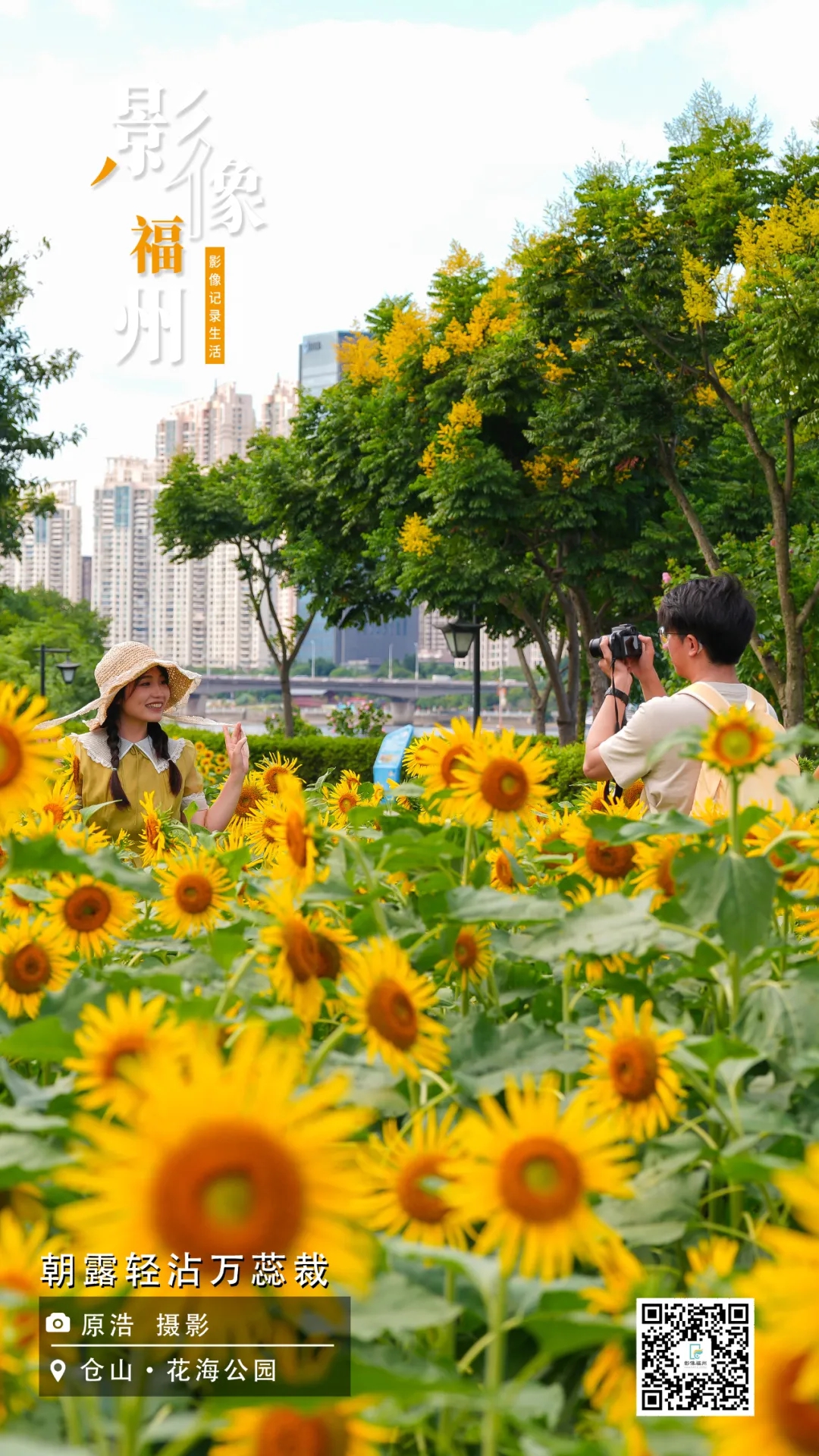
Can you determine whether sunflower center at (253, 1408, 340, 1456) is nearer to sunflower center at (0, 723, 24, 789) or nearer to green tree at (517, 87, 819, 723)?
sunflower center at (0, 723, 24, 789)

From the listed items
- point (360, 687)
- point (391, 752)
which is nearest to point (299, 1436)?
point (391, 752)

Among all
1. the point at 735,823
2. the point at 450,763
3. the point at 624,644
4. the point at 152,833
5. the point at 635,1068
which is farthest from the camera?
the point at 624,644

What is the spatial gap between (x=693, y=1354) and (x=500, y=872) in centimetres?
78

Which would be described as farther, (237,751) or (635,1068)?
(237,751)

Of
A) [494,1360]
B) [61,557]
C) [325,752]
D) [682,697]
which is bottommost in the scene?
[325,752]

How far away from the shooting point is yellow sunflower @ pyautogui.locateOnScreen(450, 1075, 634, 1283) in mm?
699

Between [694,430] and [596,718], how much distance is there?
13978 mm

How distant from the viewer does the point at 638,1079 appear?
0.95 meters

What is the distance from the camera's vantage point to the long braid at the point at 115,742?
374 cm

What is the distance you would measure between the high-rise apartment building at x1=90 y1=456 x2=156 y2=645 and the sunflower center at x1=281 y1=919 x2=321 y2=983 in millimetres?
98286

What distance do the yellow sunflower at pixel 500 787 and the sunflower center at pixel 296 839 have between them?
→ 0.16 metres

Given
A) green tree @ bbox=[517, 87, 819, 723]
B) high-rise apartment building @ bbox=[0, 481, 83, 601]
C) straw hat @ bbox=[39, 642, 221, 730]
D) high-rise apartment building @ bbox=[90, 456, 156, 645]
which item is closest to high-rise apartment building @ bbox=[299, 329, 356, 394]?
high-rise apartment building @ bbox=[90, 456, 156, 645]

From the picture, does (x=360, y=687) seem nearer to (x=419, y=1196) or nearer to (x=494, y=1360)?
(x=419, y=1196)

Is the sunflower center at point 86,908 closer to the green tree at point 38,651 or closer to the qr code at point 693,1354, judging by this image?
the qr code at point 693,1354
